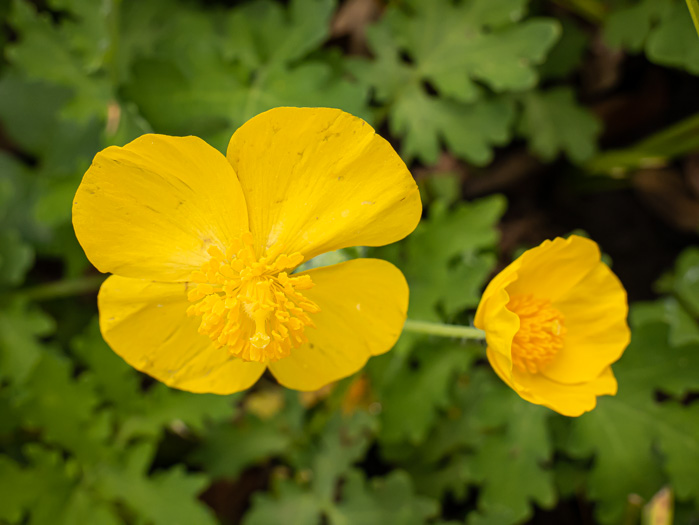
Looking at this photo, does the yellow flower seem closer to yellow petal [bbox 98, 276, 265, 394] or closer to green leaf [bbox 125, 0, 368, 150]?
yellow petal [bbox 98, 276, 265, 394]

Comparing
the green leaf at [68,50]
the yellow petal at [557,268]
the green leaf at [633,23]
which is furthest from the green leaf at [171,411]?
the green leaf at [633,23]

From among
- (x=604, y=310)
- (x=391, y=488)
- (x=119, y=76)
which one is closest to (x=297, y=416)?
(x=391, y=488)

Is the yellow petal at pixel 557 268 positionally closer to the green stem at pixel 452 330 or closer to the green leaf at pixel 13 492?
the green stem at pixel 452 330

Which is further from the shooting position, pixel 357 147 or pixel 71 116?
pixel 71 116

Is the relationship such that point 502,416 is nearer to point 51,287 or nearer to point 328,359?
point 328,359

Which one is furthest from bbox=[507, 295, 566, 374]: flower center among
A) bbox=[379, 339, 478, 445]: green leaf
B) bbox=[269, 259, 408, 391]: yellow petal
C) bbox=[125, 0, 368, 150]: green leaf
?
bbox=[125, 0, 368, 150]: green leaf

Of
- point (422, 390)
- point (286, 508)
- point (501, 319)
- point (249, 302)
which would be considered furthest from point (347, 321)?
point (286, 508)

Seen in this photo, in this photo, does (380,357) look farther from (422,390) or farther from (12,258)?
(12,258)
